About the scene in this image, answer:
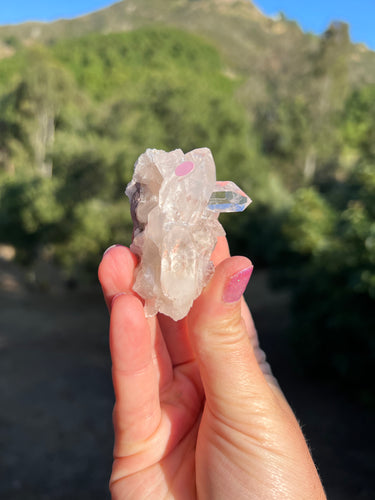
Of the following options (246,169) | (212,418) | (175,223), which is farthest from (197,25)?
(212,418)

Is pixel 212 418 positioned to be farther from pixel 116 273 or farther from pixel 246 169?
pixel 246 169

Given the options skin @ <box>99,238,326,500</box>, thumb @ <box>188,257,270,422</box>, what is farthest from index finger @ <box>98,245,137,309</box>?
thumb @ <box>188,257,270,422</box>

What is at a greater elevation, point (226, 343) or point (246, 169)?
point (246, 169)

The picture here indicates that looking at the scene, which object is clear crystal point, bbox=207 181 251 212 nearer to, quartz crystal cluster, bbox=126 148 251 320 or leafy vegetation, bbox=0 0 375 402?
quartz crystal cluster, bbox=126 148 251 320

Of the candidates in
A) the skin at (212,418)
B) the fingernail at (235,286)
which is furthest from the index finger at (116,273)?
the fingernail at (235,286)

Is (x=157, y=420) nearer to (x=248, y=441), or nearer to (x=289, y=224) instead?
(x=248, y=441)

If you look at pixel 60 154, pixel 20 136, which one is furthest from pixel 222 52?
pixel 60 154

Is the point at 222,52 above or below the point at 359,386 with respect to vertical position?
above
